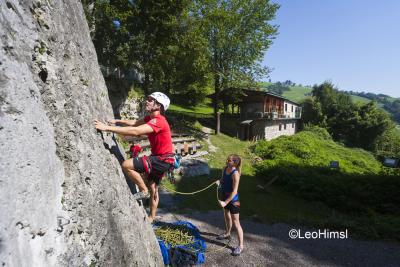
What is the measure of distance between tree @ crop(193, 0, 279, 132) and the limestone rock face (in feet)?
79.3

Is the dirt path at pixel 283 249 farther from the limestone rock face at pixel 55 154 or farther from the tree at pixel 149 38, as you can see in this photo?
the tree at pixel 149 38

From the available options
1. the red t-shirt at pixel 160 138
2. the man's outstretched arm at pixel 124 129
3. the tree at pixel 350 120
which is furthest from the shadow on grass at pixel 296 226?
the tree at pixel 350 120

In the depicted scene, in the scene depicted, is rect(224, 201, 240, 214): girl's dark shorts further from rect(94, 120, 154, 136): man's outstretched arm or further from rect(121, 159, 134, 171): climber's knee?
rect(94, 120, 154, 136): man's outstretched arm

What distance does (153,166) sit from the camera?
17.5 ft

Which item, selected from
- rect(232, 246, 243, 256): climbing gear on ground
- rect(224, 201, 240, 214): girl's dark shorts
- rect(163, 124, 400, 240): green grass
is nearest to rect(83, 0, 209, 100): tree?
rect(163, 124, 400, 240): green grass

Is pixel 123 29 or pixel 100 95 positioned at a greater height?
pixel 123 29

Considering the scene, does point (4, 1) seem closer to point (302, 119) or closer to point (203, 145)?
point (203, 145)

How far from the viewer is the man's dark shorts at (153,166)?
506 cm

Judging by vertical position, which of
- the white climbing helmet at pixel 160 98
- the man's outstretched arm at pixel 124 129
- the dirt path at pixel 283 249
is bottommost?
the dirt path at pixel 283 249

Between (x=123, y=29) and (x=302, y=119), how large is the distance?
4317 cm

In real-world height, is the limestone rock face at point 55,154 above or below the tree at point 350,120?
above

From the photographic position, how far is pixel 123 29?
21.0 metres

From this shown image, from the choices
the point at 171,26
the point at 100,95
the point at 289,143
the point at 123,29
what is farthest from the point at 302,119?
the point at 100,95

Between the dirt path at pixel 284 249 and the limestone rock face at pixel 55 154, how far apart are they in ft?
11.9
